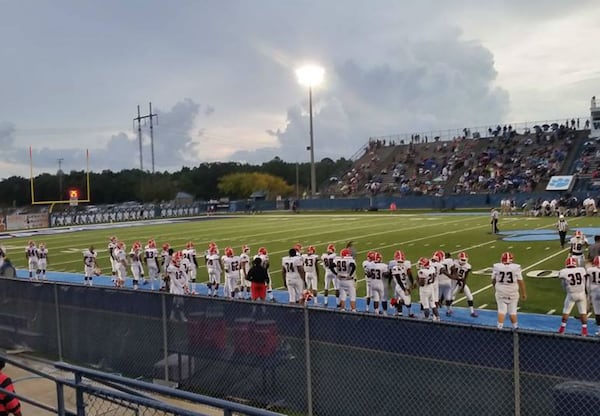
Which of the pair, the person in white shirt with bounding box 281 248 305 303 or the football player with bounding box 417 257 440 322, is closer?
the football player with bounding box 417 257 440 322

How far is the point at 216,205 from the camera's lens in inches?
2435

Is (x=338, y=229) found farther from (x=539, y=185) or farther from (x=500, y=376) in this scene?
(x=500, y=376)

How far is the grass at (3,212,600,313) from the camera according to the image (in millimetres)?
15883

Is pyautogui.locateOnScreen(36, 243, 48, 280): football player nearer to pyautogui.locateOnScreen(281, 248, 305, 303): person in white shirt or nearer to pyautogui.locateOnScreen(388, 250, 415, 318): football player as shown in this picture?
pyautogui.locateOnScreen(281, 248, 305, 303): person in white shirt

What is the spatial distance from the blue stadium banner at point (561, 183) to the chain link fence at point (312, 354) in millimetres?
41625

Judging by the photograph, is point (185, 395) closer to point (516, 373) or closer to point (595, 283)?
point (516, 373)

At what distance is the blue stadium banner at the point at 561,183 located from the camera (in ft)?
144

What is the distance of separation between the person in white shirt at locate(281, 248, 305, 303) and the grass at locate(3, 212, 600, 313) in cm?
277

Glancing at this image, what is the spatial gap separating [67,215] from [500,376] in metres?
48.8

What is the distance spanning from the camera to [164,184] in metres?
102

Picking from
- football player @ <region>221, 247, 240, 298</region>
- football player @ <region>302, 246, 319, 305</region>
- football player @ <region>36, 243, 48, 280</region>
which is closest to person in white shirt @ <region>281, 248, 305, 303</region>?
football player @ <region>302, 246, 319, 305</region>

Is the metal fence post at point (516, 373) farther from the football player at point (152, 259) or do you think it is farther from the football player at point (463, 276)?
the football player at point (152, 259)

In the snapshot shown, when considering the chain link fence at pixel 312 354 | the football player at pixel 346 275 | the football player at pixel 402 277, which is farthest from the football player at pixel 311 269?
the chain link fence at pixel 312 354

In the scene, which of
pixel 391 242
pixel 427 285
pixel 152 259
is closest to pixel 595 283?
pixel 427 285
